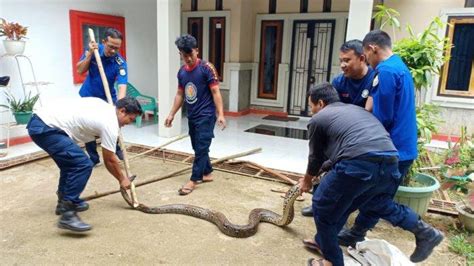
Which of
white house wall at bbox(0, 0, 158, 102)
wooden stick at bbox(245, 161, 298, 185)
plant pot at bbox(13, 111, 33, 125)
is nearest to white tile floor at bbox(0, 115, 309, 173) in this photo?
wooden stick at bbox(245, 161, 298, 185)

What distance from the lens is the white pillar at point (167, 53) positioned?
551 cm

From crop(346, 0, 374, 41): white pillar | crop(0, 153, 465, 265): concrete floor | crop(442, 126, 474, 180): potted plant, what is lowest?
crop(0, 153, 465, 265): concrete floor

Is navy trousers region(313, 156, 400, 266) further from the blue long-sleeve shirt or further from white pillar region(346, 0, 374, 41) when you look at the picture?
white pillar region(346, 0, 374, 41)

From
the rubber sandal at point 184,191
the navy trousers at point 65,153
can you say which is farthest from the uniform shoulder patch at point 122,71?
the rubber sandal at point 184,191

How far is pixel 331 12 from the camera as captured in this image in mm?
7121

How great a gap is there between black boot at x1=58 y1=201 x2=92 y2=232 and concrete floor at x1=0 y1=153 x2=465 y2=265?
0.20 feet

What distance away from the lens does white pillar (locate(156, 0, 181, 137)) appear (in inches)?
217

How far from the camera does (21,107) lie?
491 cm

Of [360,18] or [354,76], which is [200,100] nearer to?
[354,76]

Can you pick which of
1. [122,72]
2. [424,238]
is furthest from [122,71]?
[424,238]

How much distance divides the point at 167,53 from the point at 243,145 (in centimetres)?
188

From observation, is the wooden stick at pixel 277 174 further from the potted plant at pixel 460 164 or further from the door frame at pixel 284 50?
the door frame at pixel 284 50

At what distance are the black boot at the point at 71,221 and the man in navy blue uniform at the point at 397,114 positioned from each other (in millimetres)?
2072

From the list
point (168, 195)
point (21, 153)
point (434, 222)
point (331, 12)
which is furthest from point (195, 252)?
point (331, 12)
